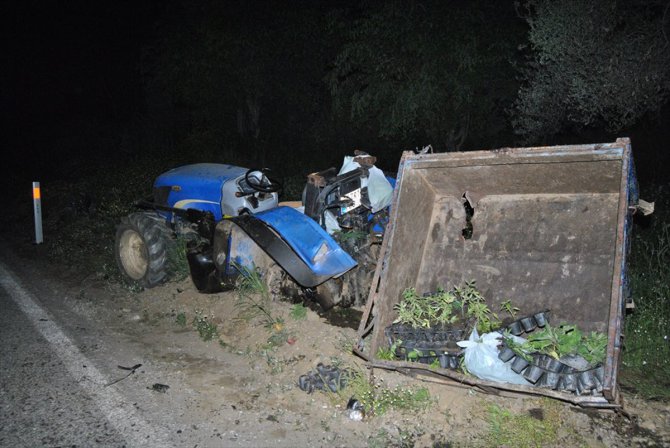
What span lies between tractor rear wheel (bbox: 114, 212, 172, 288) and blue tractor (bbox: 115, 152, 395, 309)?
0.01 metres

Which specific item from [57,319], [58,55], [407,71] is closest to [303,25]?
[407,71]

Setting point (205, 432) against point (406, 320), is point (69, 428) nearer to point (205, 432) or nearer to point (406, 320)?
point (205, 432)

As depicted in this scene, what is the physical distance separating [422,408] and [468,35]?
267 inches

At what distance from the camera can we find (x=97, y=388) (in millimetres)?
3859

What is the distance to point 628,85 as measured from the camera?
5.56 metres

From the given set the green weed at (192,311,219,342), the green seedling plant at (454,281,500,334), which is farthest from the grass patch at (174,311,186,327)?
the green seedling plant at (454,281,500,334)

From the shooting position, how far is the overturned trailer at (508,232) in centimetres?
368

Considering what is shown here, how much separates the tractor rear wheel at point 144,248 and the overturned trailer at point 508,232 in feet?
9.49

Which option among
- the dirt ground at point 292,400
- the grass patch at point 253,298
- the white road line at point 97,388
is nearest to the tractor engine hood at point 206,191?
the grass patch at point 253,298

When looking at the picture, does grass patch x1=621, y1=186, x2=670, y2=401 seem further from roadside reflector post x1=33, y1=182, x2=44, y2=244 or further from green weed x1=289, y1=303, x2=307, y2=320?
roadside reflector post x1=33, y1=182, x2=44, y2=244

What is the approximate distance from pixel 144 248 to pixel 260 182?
1733 millimetres

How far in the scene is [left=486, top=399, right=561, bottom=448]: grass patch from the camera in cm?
310

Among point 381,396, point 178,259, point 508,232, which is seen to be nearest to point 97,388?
point 381,396

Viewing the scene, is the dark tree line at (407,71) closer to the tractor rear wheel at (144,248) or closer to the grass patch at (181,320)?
the tractor rear wheel at (144,248)
